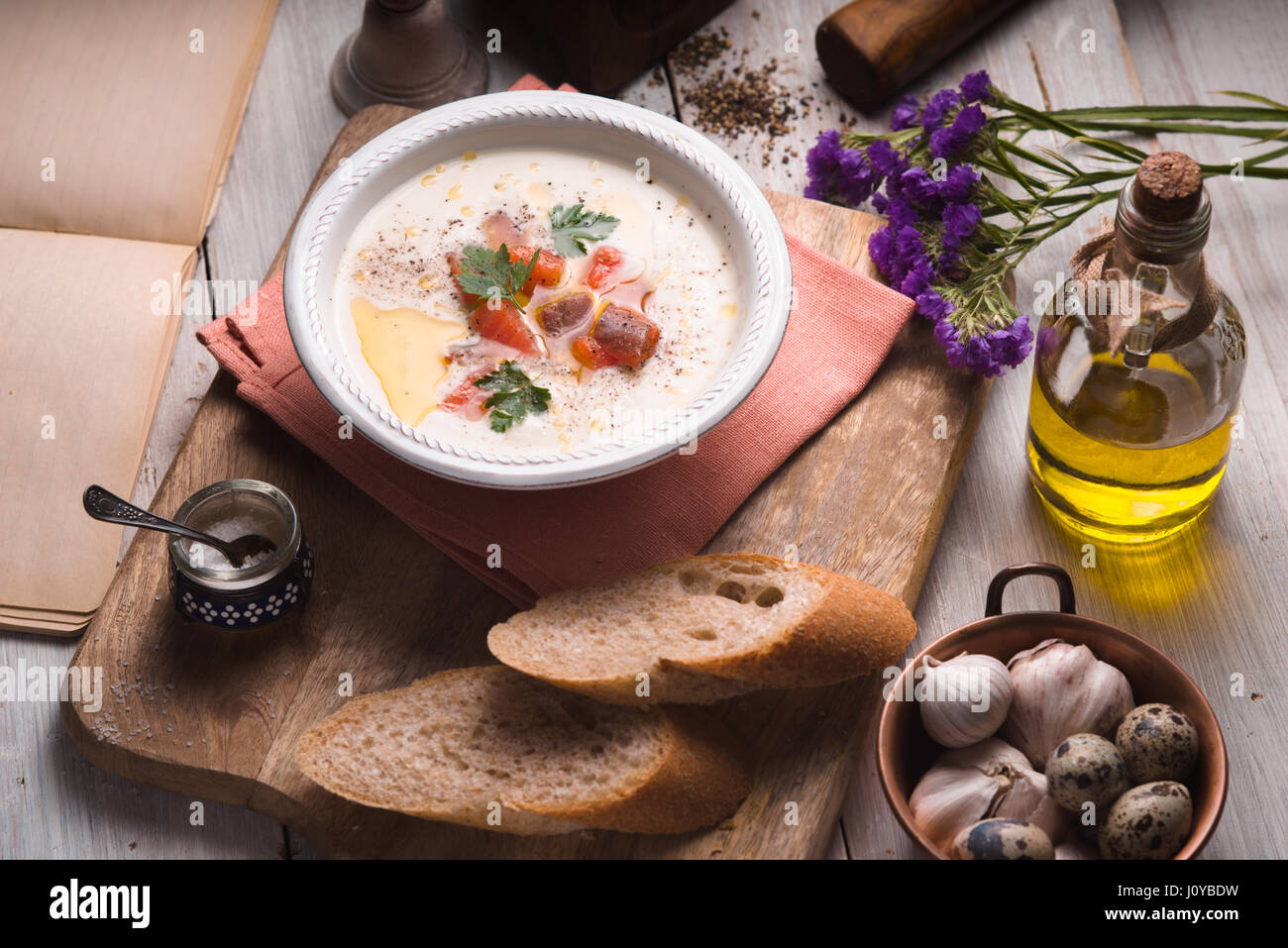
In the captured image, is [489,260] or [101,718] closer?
[101,718]

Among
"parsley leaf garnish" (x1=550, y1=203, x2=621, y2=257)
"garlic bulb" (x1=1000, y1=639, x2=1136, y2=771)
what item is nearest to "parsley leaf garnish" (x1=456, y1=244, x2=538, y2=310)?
"parsley leaf garnish" (x1=550, y1=203, x2=621, y2=257)

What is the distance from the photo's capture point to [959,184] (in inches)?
101

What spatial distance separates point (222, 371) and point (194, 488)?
0.24 m

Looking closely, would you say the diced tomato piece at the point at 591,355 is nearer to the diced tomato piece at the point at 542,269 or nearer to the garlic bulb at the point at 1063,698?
the diced tomato piece at the point at 542,269

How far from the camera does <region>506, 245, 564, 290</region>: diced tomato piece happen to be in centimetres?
248

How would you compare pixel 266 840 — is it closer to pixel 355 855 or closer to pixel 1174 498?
pixel 355 855

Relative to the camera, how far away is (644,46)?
3.07 m

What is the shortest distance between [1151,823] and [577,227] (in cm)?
142

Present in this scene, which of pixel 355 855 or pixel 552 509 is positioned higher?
pixel 552 509

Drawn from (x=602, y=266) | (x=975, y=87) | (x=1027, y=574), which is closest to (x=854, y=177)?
(x=975, y=87)

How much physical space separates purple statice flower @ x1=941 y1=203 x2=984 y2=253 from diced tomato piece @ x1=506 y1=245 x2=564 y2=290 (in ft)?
2.44

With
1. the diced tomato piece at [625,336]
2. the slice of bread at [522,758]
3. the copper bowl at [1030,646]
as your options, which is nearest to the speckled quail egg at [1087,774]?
the copper bowl at [1030,646]

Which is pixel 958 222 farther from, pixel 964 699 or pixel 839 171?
pixel 964 699

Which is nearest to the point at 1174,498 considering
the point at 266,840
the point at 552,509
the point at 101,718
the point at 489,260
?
the point at 552,509
